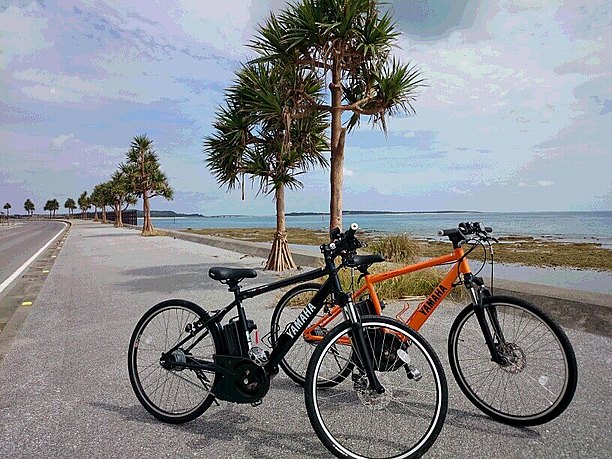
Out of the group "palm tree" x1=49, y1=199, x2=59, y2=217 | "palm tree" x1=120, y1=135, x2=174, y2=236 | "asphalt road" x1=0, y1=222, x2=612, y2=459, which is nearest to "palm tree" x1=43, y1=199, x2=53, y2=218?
"palm tree" x1=49, y1=199, x2=59, y2=217

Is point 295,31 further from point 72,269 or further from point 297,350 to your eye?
point 72,269

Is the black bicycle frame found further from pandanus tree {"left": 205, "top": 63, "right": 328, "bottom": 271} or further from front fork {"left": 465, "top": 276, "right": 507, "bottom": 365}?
pandanus tree {"left": 205, "top": 63, "right": 328, "bottom": 271}

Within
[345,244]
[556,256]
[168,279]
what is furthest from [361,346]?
[556,256]

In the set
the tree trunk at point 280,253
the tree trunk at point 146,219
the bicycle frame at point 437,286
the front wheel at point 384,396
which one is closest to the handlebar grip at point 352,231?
the bicycle frame at point 437,286

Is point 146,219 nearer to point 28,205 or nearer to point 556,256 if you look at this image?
point 556,256

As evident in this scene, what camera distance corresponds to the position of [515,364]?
117 inches

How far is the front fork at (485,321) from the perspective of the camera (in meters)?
2.93

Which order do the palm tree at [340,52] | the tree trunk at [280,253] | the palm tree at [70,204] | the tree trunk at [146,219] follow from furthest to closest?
1. the palm tree at [70,204]
2. the tree trunk at [146,219]
3. the tree trunk at [280,253]
4. the palm tree at [340,52]

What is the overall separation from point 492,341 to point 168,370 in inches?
82.4

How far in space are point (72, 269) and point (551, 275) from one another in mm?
12368

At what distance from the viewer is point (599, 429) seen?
284cm

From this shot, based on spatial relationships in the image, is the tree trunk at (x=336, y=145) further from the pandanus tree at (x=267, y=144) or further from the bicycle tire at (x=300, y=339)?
the bicycle tire at (x=300, y=339)

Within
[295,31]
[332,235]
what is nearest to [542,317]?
[332,235]

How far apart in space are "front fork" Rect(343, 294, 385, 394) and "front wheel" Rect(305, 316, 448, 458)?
0.02 m
